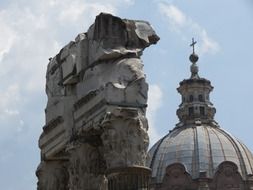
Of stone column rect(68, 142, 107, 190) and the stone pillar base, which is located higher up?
stone column rect(68, 142, 107, 190)

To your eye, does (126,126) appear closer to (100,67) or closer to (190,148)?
(100,67)

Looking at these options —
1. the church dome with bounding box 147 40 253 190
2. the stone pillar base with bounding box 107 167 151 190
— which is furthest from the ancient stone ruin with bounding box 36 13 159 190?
the church dome with bounding box 147 40 253 190

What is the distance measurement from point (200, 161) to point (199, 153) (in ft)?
2.92

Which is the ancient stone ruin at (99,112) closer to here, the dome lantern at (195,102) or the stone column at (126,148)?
the stone column at (126,148)

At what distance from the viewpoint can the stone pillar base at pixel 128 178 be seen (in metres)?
11.0

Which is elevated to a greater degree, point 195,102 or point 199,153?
point 195,102

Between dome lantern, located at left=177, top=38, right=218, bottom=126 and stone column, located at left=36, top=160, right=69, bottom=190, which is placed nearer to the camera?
stone column, located at left=36, top=160, right=69, bottom=190

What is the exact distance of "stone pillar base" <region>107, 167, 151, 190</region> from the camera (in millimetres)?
11016

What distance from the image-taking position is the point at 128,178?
11016 mm

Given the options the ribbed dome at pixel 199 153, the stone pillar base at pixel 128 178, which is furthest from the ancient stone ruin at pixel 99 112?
the ribbed dome at pixel 199 153

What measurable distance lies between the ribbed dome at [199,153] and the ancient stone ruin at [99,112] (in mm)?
60853

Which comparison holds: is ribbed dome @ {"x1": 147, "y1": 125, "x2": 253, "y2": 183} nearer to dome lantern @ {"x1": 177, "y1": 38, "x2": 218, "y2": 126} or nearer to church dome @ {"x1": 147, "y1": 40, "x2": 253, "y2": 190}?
church dome @ {"x1": 147, "y1": 40, "x2": 253, "y2": 190}

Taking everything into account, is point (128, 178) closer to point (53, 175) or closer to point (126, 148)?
point (126, 148)

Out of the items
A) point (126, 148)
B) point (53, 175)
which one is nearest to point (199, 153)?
point (53, 175)
